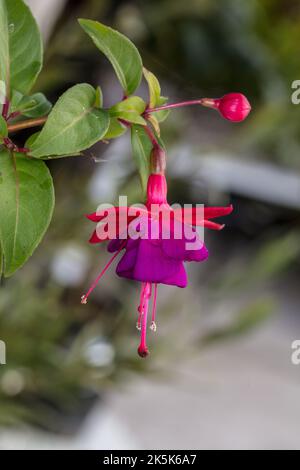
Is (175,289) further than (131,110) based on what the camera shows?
Yes

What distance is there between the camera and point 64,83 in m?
1.31

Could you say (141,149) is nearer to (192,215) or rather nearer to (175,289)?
(192,215)

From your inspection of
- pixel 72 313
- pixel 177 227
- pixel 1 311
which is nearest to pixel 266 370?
pixel 72 313

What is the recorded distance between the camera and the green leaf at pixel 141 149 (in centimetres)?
36

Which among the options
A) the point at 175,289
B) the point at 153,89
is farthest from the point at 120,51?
the point at 175,289

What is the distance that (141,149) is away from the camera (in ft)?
1.19

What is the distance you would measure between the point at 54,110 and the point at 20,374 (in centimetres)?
83

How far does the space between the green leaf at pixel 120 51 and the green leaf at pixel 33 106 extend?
55 mm

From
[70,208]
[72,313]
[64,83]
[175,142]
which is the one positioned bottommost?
[72,313]

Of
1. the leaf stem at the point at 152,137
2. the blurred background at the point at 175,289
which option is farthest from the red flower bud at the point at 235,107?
the blurred background at the point at 175,289

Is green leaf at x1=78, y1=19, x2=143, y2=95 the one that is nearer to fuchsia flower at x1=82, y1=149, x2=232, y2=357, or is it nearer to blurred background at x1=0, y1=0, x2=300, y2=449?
fuchsia flower at x1=82, y1=149, x2=232, y2=357

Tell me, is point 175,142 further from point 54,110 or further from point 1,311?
point 54,110

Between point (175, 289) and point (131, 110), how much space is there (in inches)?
49.1

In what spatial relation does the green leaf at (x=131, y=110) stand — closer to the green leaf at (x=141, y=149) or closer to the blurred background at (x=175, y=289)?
the green leaf at (x=141, y=149)
